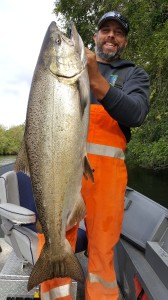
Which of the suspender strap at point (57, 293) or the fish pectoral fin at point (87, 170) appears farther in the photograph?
the suspender strap at point (57, 293)

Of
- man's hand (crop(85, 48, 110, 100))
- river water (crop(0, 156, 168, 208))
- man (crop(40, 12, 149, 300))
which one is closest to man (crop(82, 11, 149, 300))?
man (crop(40, 12, 149, 300))

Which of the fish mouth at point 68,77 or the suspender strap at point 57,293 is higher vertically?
the fish mouth at point 68,77

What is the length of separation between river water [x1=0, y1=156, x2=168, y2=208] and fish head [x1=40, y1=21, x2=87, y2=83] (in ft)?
42.5

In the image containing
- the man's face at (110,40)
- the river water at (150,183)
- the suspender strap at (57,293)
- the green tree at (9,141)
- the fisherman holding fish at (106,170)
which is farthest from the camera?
the green tree at (9,141)

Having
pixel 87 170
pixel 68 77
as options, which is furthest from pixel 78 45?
pixel 87 170

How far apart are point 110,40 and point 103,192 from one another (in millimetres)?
1240

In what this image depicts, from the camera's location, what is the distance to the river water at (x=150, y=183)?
16.1m

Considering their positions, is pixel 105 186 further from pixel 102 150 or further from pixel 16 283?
pixel 16 283

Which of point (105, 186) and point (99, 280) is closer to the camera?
point (105, 186)

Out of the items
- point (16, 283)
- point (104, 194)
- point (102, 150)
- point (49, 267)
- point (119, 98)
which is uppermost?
point (119, 98)

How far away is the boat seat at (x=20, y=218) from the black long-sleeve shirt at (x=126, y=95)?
42.6 inches

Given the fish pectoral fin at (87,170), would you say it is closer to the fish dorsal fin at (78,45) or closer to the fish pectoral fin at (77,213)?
the fish pectoral fin at (77,213)

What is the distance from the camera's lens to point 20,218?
305 centimetres

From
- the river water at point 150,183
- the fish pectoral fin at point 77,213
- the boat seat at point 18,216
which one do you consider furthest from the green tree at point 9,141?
the fish pectoral fin at point 77,213
